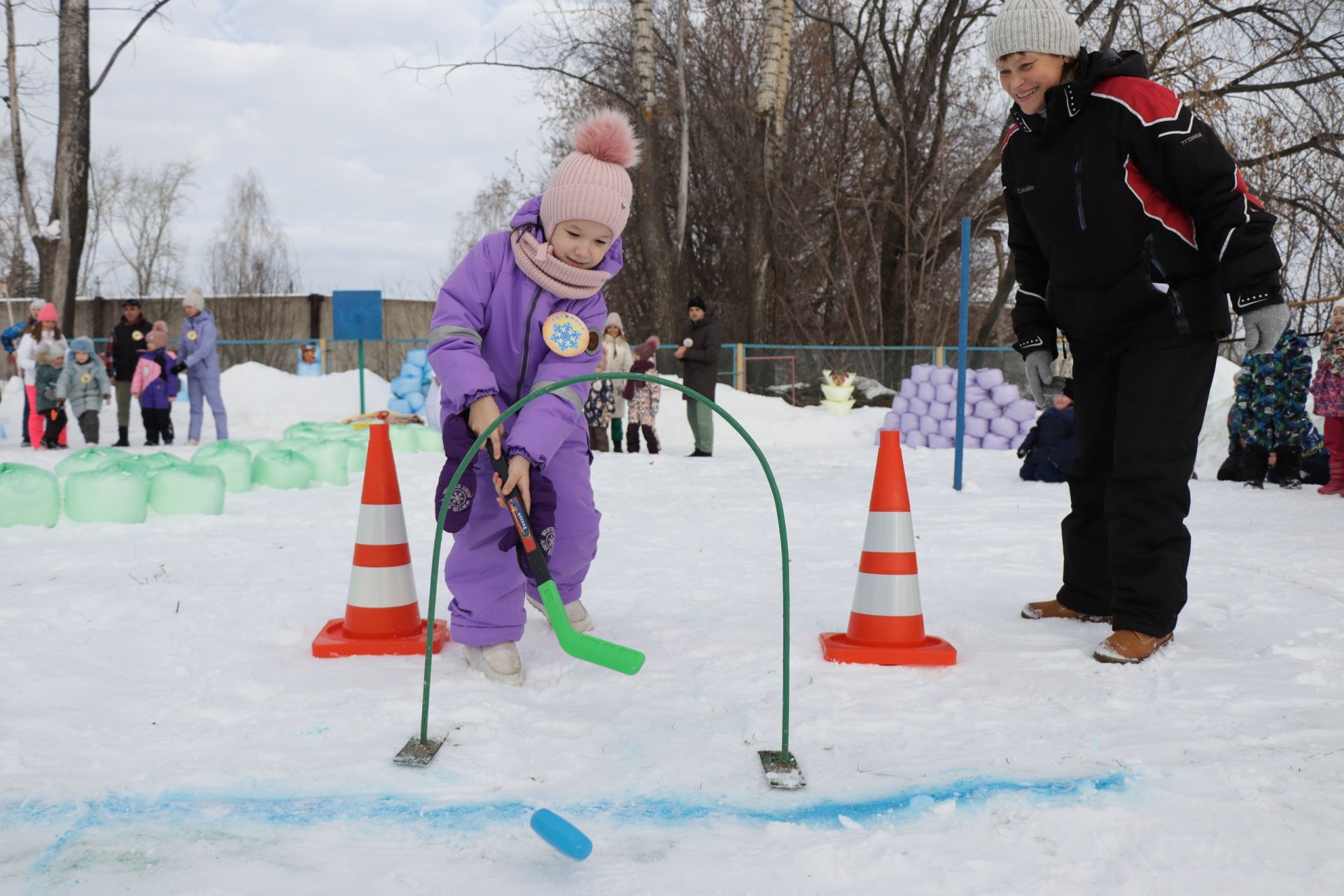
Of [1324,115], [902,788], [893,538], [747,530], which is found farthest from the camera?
[1324,115]

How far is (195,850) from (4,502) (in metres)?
4.15

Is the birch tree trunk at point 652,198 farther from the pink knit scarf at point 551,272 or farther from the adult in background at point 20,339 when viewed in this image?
the pink knit scarf at point 551,272

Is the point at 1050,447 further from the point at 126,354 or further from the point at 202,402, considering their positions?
the point at 126,354

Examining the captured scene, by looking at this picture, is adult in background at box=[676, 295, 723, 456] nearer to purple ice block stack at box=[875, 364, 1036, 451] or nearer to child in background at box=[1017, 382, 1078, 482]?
purple ice block stack at box=[875, 364, 1036, 451]

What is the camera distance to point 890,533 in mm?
3131

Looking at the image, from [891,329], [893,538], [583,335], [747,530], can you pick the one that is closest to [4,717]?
[583,335]

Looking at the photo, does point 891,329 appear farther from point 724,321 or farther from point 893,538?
point 893,538

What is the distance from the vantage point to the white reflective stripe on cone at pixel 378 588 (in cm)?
310

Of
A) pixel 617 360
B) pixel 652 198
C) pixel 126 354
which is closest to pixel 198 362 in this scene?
pixel 126 354

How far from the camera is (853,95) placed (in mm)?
19438

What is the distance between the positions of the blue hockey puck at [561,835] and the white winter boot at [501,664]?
102cm

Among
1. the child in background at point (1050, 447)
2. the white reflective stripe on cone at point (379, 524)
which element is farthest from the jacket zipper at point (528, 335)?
the child in background at point (1050, 447)

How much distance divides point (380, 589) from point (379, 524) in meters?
0.22

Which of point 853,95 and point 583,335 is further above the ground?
point 853,95
